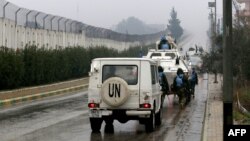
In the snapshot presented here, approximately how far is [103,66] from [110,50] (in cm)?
4994

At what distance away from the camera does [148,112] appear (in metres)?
15.6

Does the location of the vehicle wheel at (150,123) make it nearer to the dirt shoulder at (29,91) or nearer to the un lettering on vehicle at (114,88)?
the un lettering on vehicle at (114,88)

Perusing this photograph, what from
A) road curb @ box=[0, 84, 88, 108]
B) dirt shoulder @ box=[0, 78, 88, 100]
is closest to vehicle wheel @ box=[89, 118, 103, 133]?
road curb @ box=[0, 84, 88, 108]

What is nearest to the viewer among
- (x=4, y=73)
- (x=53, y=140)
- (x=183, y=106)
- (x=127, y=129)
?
(x=53, y=140)

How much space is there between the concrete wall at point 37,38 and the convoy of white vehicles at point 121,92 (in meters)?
20.3

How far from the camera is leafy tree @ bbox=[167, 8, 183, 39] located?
148125mm

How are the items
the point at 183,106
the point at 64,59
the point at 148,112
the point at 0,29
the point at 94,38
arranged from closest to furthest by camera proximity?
the point at 148,112 < the point at 183,106 < the point at 0,29 < the point at 64,59 < the point at 94,38

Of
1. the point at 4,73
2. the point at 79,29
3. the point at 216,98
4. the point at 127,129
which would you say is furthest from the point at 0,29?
the point at 79,29

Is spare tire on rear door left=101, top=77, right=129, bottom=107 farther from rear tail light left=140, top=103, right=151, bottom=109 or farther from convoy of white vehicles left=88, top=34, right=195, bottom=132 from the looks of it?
rear tail light left=140, top=103, right=151, bottom=109

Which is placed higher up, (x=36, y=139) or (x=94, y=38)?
(x=94, y=38)

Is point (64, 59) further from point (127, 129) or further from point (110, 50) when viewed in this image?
point (127, 129)

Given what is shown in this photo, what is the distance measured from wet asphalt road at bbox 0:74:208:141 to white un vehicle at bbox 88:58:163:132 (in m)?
0.51

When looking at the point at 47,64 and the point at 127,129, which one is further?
the point at 47,64

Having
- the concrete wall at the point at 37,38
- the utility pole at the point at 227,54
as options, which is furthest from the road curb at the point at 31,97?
the utility pole at the point at 227,54
